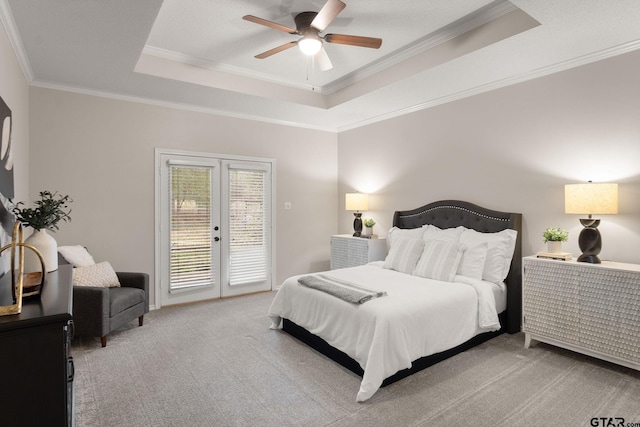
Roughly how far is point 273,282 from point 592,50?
4.77 meters

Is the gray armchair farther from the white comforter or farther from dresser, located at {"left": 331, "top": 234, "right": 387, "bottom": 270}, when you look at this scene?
dresser, located at {"left": 331, "top": 234, "right": 387, "bottom": 270}

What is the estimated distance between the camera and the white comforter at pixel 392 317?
2537mm

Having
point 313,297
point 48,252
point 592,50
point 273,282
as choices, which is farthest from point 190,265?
point 592,50

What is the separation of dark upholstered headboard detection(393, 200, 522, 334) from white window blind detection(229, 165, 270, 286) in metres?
2.04

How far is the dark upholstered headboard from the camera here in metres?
3.67

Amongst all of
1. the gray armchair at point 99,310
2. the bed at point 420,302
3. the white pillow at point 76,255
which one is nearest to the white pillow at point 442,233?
the bed at point 420,302

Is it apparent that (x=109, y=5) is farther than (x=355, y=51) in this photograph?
No

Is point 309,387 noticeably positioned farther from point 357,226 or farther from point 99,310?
point 357,226

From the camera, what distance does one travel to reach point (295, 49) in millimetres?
3705

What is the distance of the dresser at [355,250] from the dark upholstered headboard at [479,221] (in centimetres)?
45

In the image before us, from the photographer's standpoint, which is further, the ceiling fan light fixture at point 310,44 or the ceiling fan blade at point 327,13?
the ceiling fan light fixture at point 310,44

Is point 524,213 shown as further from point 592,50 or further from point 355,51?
point 355,51

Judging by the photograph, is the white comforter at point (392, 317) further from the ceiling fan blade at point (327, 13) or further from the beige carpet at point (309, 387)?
the ceiling fan blade at point (327, 13)

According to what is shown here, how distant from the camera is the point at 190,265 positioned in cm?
480
